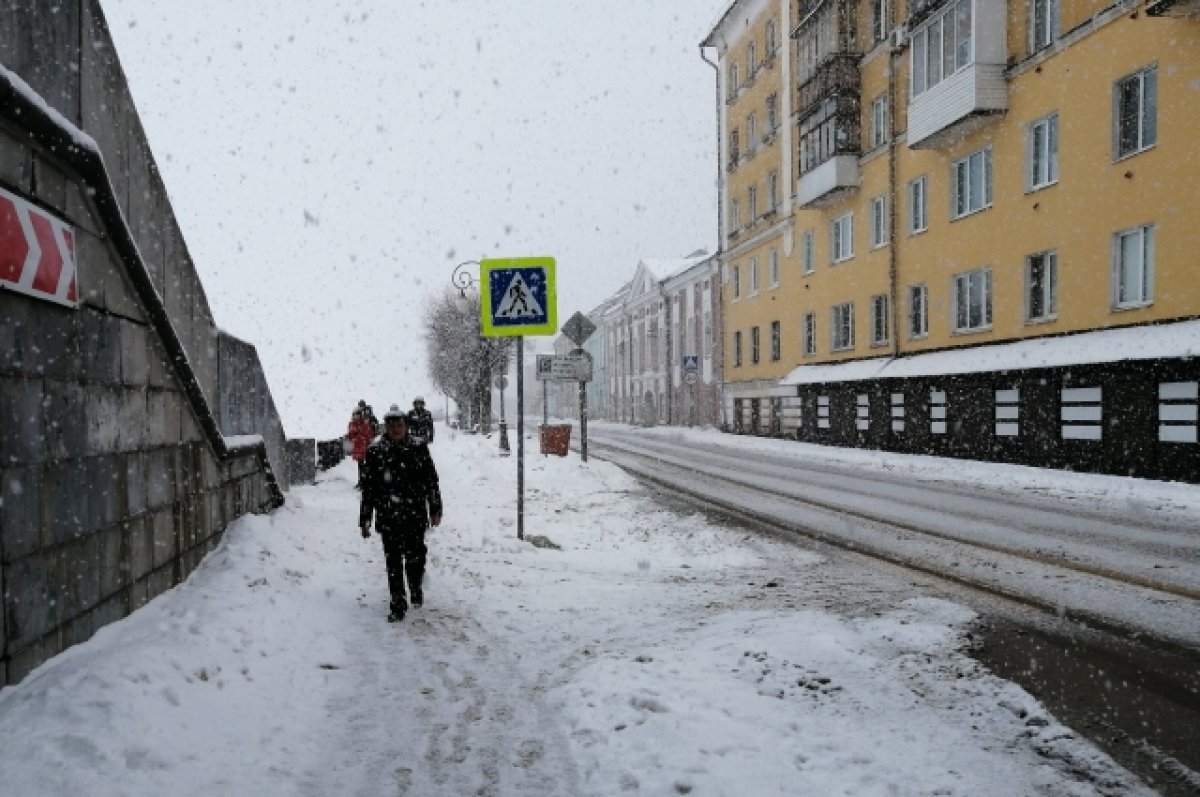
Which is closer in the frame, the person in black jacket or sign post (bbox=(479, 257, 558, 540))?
the person in black jacket

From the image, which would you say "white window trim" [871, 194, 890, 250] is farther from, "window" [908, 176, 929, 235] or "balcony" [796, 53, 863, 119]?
"balcony" [796, 53, 863, 119]

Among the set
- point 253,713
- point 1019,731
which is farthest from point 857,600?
point 253,713

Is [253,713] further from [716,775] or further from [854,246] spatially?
[854,246]

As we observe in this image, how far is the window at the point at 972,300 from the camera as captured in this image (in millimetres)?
20109

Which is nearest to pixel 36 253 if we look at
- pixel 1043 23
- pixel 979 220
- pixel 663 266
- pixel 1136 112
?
pixel 1136 112

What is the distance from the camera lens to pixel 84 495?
157 inches

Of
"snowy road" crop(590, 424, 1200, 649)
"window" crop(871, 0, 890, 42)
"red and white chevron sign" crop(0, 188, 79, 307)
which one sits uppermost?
"window" crop(871, 0, 890, 42)

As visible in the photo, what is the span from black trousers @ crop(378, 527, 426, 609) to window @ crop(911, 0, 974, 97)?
1928 centimetres

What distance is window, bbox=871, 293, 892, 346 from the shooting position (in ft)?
81.0

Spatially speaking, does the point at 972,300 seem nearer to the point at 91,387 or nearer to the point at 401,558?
the point at 401,558

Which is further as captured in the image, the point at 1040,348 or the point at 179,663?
the point at 1040,348

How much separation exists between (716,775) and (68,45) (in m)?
4.94

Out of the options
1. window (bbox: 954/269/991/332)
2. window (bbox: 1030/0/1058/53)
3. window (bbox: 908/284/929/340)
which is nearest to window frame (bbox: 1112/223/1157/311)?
window (bbox: 954/269/991/332)

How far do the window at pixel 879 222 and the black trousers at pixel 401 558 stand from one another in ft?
72.6
